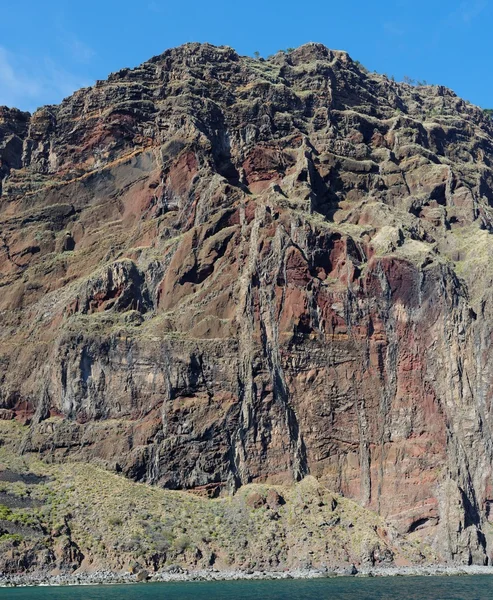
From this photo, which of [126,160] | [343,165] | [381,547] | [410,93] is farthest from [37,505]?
[410,93]

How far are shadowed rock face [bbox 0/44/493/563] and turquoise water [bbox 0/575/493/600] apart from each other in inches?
703

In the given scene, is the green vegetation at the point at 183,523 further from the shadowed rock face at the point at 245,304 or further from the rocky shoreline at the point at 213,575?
the shadowed rock face at the point at 245,304

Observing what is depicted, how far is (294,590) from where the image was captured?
256ft

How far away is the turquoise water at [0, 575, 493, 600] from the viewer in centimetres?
7219

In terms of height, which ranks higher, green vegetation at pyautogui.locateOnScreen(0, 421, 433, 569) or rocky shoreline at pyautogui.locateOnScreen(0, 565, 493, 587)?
green vegetation at pyautogui.locateOnScreen(0, 421, 433, 569)

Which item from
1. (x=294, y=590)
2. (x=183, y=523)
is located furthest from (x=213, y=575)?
(x=294, y=590)

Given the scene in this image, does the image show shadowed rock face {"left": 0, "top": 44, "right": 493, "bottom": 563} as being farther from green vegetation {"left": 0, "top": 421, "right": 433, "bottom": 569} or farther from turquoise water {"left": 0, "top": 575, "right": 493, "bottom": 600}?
turquoise water {"left": 0, "top": 575, "right": 493, "bottom": 600}

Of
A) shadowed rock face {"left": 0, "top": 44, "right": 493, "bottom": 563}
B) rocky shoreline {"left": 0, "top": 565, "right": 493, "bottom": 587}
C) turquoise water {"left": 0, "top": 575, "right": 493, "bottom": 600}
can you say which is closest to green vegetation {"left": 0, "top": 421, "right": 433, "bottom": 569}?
rocky shoreline {"left": 0, "top": 565, "right": 493, "bottom": 587}

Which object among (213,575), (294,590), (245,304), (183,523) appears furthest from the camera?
(245,304)

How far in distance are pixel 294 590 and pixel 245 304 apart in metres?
45.6

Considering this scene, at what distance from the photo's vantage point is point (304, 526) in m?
99.1

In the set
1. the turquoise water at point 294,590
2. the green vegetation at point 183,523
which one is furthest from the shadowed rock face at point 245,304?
the turquoise water at point 294,590

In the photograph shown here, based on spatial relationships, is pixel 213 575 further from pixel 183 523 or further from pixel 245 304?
pixel 245 304

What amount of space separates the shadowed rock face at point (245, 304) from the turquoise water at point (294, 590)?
58.6 ft
